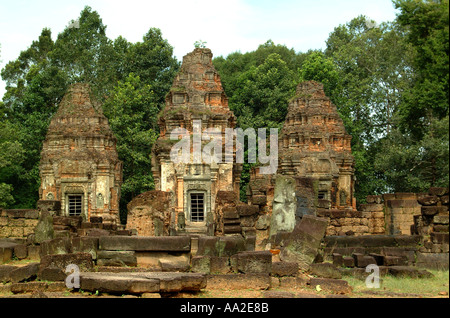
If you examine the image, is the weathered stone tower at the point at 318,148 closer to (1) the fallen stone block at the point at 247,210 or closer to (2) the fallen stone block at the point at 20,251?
(1) the fallen stone block at the point at 247,210

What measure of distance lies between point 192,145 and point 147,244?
14823 mm

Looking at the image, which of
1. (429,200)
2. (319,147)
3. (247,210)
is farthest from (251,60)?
(429,200)

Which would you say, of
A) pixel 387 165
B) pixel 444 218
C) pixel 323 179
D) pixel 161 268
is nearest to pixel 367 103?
pixel 323 179

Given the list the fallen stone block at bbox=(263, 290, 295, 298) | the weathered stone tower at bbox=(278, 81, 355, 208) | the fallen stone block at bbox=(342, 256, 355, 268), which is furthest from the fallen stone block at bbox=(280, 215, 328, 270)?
the weathered stone tower at bbox=(278, 81, 355, 208)

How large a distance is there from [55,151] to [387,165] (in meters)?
16.4

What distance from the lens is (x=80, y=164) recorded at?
84.8 feet

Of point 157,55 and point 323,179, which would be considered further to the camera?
point 157,55

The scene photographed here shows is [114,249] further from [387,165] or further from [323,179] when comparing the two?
[323,179]

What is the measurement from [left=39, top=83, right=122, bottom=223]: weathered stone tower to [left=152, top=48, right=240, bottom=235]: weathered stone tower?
230cm

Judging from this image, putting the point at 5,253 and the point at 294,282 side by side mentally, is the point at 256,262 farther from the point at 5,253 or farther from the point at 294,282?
the point at 5,253

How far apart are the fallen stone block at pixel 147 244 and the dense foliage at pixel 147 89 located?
7.02 metres

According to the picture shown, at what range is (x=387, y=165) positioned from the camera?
15.6 metres

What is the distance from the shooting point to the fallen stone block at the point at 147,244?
35.8 feet

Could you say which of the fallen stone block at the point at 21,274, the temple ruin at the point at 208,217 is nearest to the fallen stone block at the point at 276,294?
the temple ruin at the point at 208,217
